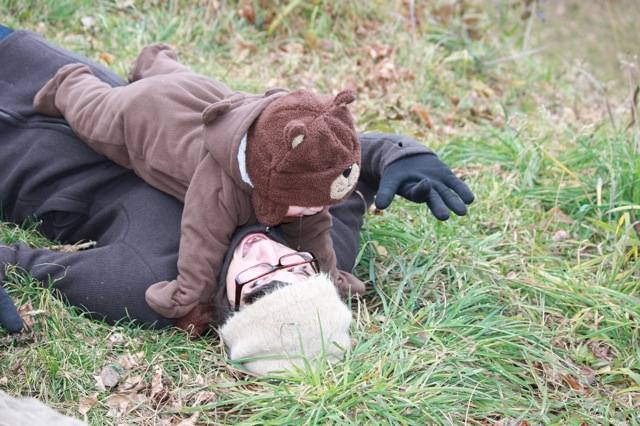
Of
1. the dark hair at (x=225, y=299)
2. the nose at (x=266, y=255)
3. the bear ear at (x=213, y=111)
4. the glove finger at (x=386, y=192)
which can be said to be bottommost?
the dark hair at (x=225, y=299)

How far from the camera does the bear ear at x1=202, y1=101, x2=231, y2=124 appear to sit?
2438mm

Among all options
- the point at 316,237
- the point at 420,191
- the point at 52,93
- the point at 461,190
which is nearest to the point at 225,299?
the point at 316,237

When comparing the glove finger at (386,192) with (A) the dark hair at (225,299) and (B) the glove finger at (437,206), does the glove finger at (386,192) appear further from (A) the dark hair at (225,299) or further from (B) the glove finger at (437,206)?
(A) the dark hair at (225,299)

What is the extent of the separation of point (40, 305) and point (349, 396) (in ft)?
3.93

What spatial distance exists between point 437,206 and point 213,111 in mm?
870

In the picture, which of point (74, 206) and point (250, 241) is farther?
point (74, 206)

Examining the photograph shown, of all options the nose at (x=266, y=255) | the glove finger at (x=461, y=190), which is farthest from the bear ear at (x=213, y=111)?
the glove finger at (x=461, y=190)

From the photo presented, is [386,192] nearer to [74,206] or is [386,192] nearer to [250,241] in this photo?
[250,241]

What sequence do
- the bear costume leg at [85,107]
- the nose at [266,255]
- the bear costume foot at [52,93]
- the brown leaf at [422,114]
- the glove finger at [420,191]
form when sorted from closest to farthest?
the nose at [266,255] < the glove finger at [420,191] < the bear costume leg at [85,107] < the bear costume foot at [52,93] < the brown leaf at [422,114]

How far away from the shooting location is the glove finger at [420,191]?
259 centimetres

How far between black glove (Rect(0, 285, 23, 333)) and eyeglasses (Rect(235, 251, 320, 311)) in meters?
0.74

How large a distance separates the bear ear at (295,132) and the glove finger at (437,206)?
64 centimetres

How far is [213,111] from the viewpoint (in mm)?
2443

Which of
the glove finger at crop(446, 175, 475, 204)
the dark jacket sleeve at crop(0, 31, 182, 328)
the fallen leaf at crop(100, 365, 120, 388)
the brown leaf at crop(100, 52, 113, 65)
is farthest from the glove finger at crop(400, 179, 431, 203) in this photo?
the brown leaf at crop(100, 52, 113, 65)
